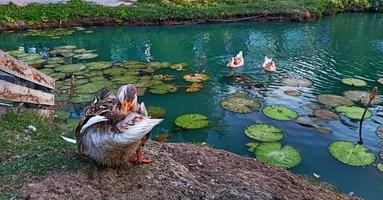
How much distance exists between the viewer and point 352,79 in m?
12.1

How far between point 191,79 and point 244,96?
205 cm

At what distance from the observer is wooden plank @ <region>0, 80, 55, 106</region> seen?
5.91 meters

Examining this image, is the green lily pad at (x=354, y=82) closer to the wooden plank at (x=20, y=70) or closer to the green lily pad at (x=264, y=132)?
the green lily pad at (x=264, y=132)

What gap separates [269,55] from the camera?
15164mm

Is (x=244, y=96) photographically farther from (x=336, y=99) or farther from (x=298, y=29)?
(x=298, y=29)

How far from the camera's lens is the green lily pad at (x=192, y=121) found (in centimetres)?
904

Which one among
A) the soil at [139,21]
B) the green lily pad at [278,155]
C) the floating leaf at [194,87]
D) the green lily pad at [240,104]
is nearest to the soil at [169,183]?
the green lily pad at [278,155]

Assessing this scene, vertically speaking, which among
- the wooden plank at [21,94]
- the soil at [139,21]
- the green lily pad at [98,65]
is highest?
the soil at [139,21]

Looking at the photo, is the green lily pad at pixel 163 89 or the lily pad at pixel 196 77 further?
the lily pad at pixel 196 77

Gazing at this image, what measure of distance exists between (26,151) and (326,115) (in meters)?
7.00

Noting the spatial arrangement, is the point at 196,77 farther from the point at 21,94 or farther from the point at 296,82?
the point at 21,94

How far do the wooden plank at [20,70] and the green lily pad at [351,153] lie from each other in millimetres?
5595

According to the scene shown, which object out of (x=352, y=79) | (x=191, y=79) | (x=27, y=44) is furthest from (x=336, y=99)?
(x=27, y=44)

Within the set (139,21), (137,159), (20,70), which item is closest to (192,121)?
(20,70)
